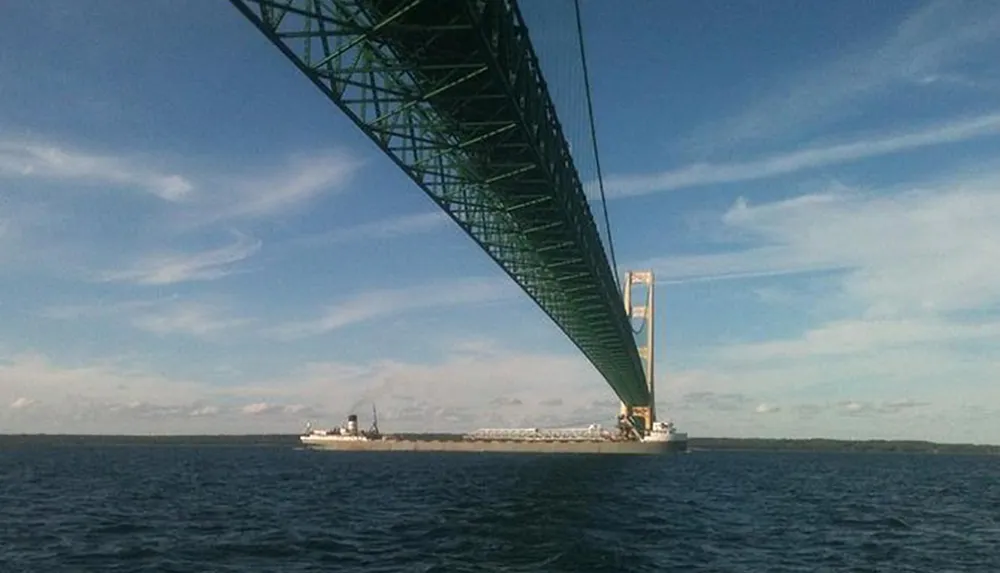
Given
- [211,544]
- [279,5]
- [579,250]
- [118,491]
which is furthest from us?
[118,491]

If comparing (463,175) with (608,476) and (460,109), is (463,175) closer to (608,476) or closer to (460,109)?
(460,109)

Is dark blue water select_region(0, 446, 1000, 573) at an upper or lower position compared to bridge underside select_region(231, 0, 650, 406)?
lower

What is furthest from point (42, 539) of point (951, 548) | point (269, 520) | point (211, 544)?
point (951, 548)

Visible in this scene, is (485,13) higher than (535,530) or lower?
higher

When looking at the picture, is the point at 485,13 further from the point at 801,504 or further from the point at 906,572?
the point at 801,504

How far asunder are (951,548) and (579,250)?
17.6 meters

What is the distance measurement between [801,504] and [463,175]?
74.7 feet

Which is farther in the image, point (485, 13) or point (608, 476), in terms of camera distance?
point (608, 476)

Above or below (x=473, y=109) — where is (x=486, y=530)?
below

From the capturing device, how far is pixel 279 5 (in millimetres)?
16266

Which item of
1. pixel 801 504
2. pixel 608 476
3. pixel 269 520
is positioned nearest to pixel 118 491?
pixel 269 520

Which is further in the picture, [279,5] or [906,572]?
[906,572]

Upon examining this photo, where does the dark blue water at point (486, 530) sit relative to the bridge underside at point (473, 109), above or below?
below

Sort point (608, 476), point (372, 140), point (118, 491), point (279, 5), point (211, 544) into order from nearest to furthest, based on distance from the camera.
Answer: point (279, 5), point (211, 544), point (372, 140), point (118, 491), point (608, 476)
